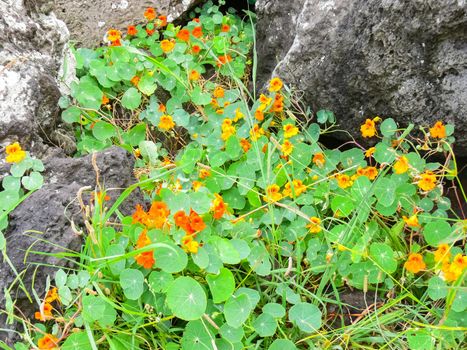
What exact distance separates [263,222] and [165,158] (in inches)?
31.6

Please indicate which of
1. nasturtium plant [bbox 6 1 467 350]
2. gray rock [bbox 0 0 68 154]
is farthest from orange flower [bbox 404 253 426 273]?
gray rock [bbox 0 0 68 154]

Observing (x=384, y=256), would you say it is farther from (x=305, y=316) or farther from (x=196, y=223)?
(x=196, y=223)

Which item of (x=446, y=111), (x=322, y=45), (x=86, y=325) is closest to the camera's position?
(x=86, y=325)

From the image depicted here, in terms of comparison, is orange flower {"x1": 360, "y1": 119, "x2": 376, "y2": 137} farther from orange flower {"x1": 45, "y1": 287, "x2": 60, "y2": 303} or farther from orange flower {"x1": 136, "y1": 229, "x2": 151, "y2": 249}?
orange flower {"x1": 45, "y1": 287, "x2": 60, "y2": 303}

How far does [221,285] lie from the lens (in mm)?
1953

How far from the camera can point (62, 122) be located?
2.95m

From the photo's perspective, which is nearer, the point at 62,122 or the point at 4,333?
the point at 4,333

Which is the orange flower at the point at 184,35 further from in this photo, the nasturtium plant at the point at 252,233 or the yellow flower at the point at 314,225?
the yellow flower at the point at 314,225

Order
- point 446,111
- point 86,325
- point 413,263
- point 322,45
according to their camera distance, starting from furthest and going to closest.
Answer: point 322,45 < point 446,111 < point 413,263 < point 86,325

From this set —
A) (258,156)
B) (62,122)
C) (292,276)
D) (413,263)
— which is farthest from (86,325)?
(62,122)

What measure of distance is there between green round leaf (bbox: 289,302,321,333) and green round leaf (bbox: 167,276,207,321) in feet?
1.18

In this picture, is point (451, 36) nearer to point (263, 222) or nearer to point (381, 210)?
A: point (381, 210)

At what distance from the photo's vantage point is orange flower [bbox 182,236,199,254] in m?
1.92

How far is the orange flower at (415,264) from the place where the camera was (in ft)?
7.04
